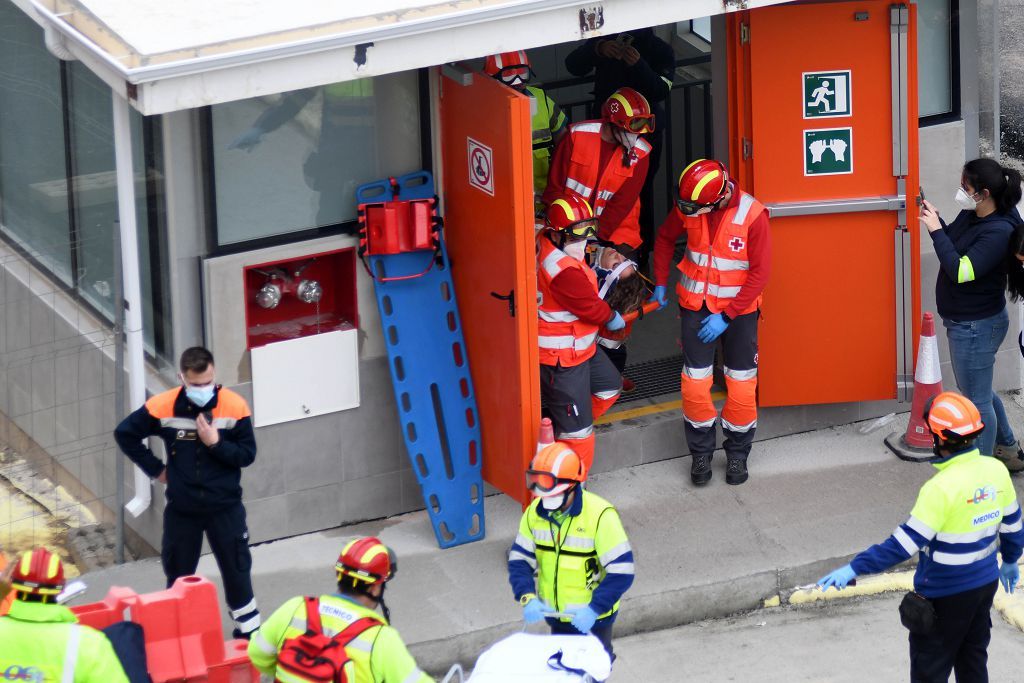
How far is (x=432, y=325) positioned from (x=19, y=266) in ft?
8.26

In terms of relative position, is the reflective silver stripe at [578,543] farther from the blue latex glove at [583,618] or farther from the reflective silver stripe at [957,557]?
the reflective silver stripe at [957,557]

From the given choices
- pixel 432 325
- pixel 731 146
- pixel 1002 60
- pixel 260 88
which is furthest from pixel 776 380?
pixel 1002 60

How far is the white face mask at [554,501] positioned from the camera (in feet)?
22.4

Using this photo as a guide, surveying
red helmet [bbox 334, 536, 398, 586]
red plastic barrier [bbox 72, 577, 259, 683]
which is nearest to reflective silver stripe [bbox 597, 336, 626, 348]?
red plastic barrier [bbox 72, 577, 259, 683]

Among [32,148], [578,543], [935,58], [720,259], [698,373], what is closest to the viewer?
[578,543]

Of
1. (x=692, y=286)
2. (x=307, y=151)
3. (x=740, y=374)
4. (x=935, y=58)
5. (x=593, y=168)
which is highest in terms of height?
(x=935, y=58)

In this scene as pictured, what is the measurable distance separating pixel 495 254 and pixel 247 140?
51.4 inches

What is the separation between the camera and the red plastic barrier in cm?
701

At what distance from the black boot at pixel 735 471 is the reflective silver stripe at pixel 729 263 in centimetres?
108

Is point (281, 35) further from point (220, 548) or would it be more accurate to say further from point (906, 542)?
point (906, 542)

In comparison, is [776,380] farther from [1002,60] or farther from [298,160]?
[1002,60]

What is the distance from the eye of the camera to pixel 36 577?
583 cm

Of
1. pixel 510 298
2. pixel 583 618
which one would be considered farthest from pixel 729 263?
pixel 583 618

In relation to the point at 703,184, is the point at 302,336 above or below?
below
